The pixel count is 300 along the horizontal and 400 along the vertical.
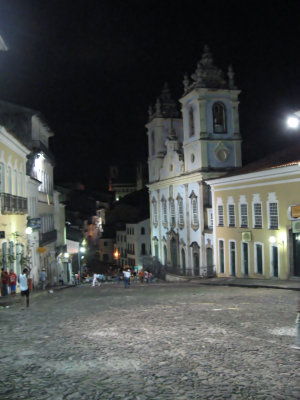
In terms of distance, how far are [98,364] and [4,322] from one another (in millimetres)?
5656

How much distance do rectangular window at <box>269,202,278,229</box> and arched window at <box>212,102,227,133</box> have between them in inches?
631

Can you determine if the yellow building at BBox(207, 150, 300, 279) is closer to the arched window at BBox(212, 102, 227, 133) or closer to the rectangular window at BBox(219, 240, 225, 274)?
the rectangular window at BBox(219, 240, 225, 274)

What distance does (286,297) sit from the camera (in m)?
18.7

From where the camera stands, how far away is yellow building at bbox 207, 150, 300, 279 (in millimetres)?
29000

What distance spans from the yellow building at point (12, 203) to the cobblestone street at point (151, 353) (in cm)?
761

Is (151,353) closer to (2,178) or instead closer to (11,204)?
(11,204)

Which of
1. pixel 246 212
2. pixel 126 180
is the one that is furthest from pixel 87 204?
pixel 246 212

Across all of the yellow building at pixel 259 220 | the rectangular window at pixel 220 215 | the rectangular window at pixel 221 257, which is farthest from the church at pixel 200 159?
the yellow building at pixel 259 220

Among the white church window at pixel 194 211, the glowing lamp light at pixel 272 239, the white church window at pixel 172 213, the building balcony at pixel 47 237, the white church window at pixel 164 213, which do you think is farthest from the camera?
the white church window at pixel 164 213

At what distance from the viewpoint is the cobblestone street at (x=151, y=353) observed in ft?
24.8

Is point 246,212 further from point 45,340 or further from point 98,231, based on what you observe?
point 98,231

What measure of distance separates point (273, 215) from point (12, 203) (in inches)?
629

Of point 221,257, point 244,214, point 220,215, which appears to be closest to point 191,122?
point 220,215

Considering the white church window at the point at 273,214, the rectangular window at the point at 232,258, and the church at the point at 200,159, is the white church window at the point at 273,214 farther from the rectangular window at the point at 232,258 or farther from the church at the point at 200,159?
the church at the point at 200,159
